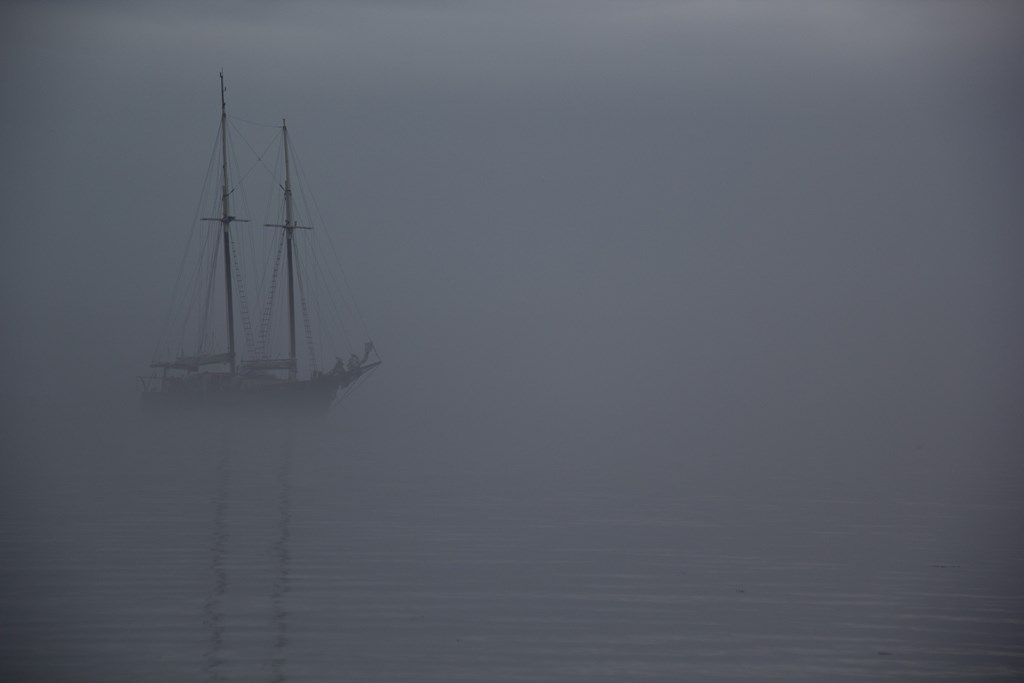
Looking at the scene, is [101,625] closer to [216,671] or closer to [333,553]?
[216,671]

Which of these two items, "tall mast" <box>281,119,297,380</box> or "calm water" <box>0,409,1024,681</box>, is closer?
"calm water" <box>0,409,1024,681</box>

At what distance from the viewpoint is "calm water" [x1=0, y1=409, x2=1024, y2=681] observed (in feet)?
44.0

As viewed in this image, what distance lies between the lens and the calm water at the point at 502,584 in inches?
527

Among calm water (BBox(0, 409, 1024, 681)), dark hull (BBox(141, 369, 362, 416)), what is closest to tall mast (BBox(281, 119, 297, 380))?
dark hull (BBox(141, 369, 362, 416))

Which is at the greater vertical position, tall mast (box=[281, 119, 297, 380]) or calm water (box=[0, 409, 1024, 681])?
tall mast (box=[281, 119, 297, 380])

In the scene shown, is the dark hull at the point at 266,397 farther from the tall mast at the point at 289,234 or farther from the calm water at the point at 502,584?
the calm water at the point at 502,584

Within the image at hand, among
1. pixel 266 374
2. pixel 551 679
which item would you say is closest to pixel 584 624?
pixel 551 679

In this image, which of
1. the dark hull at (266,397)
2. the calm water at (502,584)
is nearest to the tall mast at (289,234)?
the dark hull at (266,397)

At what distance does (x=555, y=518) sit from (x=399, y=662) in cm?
1296

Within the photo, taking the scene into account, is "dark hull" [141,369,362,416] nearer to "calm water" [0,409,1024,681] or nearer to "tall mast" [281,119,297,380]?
"tall mast" [281,119,297,380]

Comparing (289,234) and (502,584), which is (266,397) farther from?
(502,584)

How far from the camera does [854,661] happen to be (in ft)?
44.7

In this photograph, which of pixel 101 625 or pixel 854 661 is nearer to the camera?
pixel 854 661

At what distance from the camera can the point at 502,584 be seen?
1783cm
